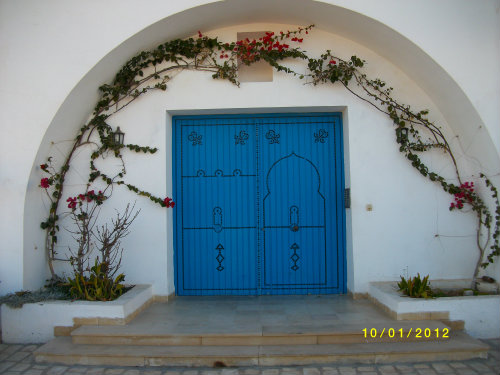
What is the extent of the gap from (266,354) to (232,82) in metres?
3.11

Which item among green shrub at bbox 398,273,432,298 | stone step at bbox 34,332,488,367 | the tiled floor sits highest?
green shrub at bbox 398,273,432,298

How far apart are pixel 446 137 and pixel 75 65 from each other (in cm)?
439

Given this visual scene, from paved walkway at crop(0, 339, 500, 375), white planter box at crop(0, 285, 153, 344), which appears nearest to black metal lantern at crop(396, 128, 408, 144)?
paved walkway at crop(0, 339, 500, 375)

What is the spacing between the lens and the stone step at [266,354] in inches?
143

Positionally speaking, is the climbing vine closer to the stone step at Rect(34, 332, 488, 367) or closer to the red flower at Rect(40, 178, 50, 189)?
the red flower at Rect(40, 178, 50, 189)

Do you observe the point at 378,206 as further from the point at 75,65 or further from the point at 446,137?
the point at 75,65

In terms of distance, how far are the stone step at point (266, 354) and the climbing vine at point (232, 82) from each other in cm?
149

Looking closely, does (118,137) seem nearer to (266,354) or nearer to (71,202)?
(71,202)

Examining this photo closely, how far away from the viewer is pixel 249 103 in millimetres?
5039

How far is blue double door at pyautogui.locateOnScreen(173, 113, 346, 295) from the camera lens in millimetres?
5246

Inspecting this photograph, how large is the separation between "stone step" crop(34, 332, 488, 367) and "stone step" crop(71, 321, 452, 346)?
6cm

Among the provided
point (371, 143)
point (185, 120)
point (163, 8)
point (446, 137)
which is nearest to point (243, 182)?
point (185, 120)

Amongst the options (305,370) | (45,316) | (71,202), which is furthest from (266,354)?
(71,202)

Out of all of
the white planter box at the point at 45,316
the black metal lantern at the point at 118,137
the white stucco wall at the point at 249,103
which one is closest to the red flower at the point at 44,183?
the white stucco wall at the point at 249,103
